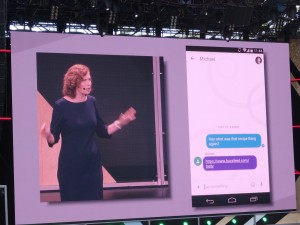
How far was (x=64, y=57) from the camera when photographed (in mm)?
5254

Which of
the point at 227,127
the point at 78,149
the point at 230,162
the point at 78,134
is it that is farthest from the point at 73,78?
the point at 230,162

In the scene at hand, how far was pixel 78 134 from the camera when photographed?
5.21m

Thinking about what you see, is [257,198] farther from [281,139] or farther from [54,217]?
[54,217]

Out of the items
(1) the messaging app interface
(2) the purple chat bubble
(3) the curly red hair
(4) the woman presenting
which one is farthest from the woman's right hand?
(2) the purple chat bubble

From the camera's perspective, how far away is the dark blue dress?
5125 mm

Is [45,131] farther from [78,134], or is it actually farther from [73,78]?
[73,78]

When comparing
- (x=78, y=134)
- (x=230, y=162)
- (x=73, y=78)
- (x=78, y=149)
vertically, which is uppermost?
(x=73, y=78)

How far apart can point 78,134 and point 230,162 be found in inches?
60.5

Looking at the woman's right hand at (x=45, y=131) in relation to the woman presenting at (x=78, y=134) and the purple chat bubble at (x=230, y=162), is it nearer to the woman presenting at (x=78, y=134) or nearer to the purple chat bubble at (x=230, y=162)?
the woman presenting at (x=78, y=134)

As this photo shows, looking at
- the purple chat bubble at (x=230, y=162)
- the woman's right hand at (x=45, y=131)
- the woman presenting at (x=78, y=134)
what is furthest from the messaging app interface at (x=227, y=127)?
the woman's right hand at (x=45, y=131)

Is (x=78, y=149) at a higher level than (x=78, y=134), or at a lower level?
lower

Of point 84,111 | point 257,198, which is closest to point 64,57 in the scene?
point 84,111

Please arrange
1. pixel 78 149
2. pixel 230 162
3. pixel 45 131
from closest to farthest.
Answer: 1. pixel 45 131
2. pixel 78 149
3. pixel 230 162

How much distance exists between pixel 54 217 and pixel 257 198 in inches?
79.8
